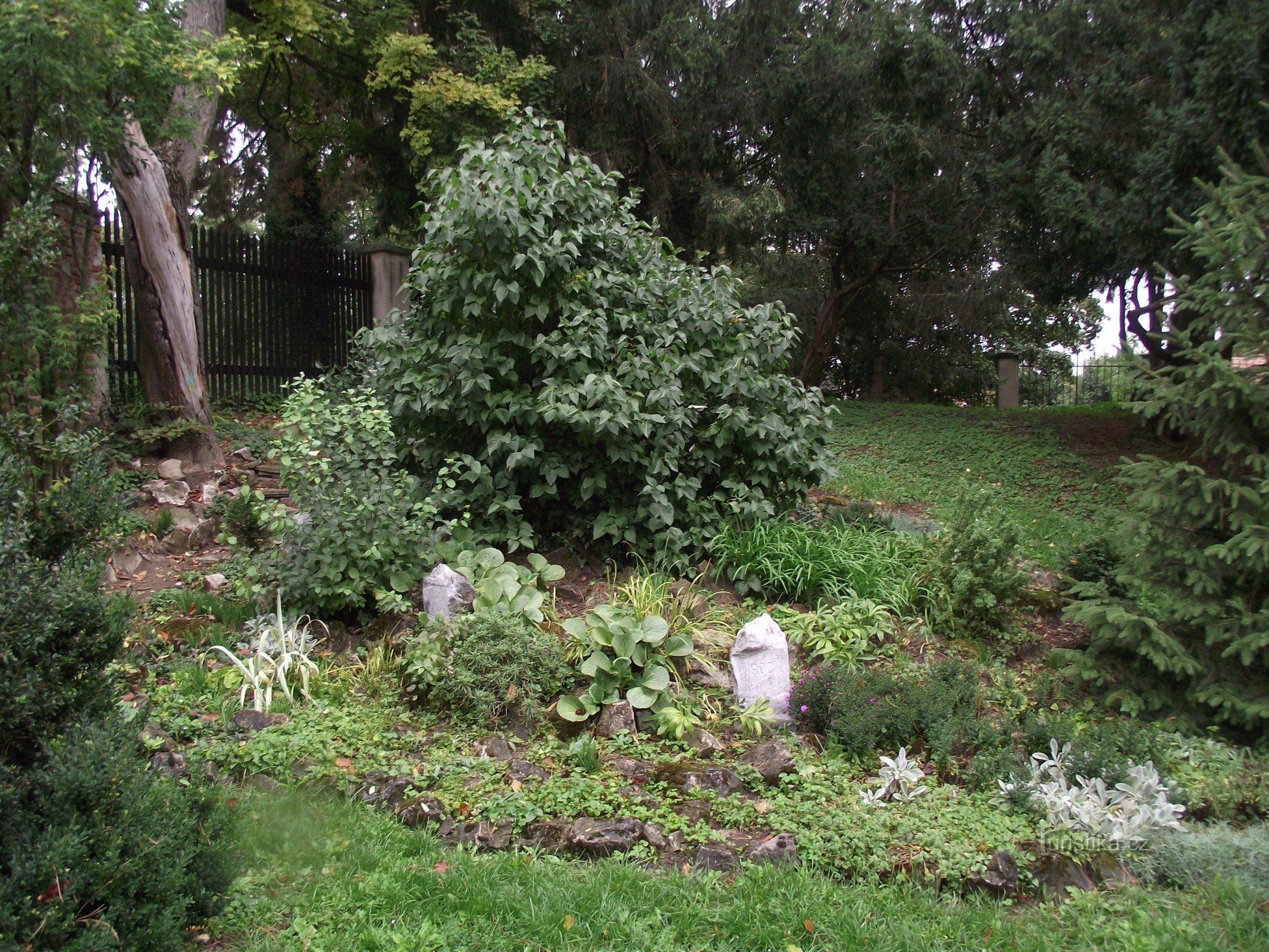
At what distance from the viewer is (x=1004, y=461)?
10.9m

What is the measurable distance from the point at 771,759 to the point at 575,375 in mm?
2763

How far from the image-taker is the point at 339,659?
16.3 ft

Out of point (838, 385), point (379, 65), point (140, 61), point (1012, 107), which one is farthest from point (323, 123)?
point (838, 385)

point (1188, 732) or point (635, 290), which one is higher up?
point (635, 290)

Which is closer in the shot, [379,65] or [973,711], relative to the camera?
[973,711]

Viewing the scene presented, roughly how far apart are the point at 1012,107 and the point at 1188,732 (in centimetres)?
1085

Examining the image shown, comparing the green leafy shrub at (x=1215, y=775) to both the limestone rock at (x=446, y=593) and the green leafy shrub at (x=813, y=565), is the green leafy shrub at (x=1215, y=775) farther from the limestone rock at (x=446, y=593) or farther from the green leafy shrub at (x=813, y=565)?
the limestone rock at (x=446, y=593)

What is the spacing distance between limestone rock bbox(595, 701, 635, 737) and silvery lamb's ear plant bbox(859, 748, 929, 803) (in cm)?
118

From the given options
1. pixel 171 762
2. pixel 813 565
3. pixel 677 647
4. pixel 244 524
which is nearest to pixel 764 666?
pixel 677 647

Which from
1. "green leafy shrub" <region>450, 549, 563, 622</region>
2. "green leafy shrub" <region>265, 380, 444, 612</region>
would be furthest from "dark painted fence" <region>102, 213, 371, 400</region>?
"green leafy shrub" <region>450, 549, 563, 622</region>

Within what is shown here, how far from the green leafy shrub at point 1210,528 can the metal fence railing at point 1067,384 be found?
66.0 ft

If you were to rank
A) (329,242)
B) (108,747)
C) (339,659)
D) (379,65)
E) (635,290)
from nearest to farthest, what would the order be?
(108,747), (339,659), (635,290), (379,65), (329,242)

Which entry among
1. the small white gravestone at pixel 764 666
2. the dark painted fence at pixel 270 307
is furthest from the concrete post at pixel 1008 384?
the small white gravestone at pixel 764 666

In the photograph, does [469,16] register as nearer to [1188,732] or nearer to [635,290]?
[635,290]
